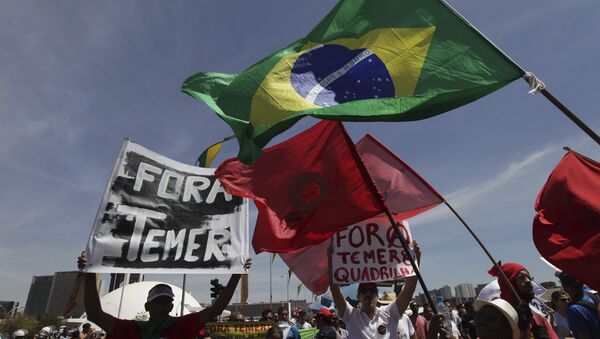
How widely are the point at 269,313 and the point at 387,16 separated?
7641 mm

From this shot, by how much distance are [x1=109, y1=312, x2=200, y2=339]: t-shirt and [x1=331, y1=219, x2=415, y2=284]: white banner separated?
198 centimetres

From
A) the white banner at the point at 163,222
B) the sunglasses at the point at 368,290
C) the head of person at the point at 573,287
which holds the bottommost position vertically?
the head of person at the point at 573,287

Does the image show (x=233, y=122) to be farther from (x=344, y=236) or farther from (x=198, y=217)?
(x=344, y=236)

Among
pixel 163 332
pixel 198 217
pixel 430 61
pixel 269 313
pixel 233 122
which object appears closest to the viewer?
pixel 163 332

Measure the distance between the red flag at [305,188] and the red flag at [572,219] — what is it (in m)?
1.89

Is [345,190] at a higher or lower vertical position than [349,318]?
higher

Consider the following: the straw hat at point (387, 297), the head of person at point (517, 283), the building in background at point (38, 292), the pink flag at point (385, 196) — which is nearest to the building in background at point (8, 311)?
the straw hat at point (387, 297)

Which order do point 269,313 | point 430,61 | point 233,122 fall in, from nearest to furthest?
point 430,61, point 233,122, point 269,313

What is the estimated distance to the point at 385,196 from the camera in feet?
19.3

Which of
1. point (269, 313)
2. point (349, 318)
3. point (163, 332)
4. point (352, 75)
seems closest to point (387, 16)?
point (352, 75)

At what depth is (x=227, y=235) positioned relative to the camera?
470 centimetres

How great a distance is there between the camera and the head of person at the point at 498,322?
254 cm

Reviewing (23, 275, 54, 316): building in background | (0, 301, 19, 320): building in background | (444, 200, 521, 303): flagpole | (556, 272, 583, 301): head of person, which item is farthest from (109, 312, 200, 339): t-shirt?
(23, 275, 54, 316): building in background

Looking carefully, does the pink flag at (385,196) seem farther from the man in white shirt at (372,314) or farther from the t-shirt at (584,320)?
the t-shirt at (584,320)
